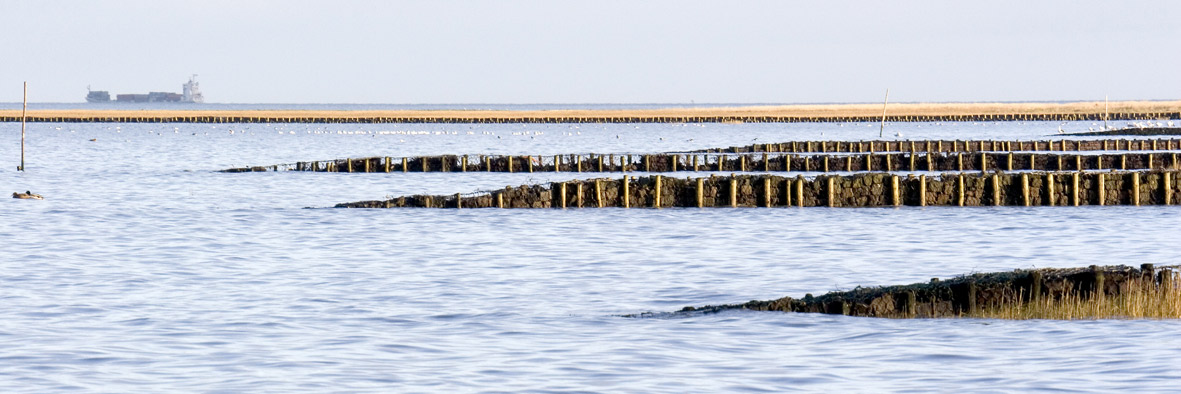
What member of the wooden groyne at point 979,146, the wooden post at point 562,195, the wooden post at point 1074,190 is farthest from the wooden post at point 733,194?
the wooden groyne at point 979,146

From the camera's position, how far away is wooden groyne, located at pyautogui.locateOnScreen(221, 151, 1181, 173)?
225 feet

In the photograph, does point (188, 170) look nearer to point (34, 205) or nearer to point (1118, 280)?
point (34, 205)

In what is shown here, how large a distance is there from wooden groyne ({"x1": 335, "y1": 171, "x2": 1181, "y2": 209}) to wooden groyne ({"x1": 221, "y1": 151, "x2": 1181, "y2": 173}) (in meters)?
18.9

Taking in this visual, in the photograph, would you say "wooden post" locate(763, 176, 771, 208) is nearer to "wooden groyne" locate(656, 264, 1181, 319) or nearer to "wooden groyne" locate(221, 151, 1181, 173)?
"wooden groyne" locate(221, 151, 1181, 173)

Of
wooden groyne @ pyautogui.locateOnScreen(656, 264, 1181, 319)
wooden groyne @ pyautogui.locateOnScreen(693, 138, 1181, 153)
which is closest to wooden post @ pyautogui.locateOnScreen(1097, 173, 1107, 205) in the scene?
wooden groyne @ pyautogui.locateOnScreen(656, 264, 1181, 319)

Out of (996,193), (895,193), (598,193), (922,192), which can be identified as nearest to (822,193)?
(895,193)

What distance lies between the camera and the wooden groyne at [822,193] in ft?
158

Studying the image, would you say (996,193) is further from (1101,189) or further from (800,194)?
(800,194)

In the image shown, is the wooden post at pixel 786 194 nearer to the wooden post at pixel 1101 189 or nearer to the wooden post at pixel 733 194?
the wooden post at pixel 733 194

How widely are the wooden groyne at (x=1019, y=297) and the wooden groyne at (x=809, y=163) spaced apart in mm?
47347

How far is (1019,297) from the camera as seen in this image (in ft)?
69.8

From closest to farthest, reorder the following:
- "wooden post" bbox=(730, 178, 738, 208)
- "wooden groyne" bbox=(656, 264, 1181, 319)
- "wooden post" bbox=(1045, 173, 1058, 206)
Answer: "wooden groyne" bbox=(656, 264, 1181, 319) → "wooden post" bbox=(730, 178, 738, 208) → "wooden post" bbox=(1045, 173, 1058, 206)

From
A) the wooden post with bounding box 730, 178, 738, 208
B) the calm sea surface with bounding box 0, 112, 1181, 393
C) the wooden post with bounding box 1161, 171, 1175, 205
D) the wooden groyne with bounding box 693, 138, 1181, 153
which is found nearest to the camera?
the calm sea surface with bounding box 0, 112, 1181, 393

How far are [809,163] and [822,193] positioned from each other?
24771 mm
